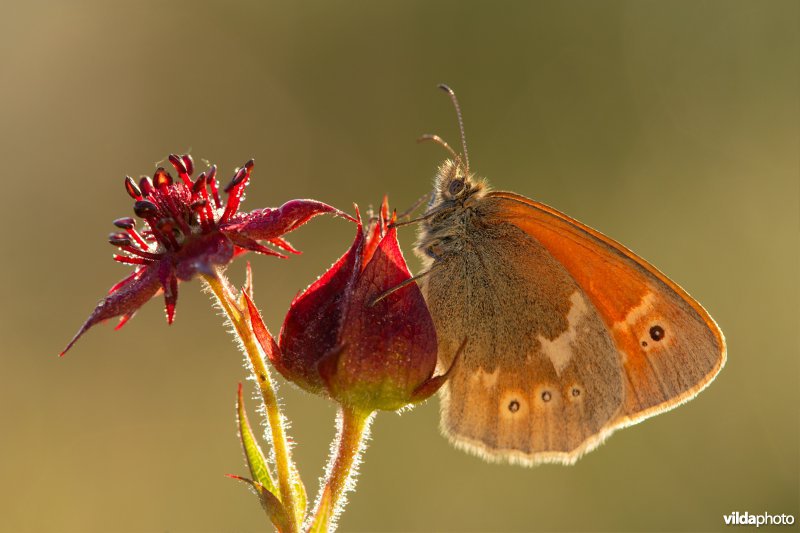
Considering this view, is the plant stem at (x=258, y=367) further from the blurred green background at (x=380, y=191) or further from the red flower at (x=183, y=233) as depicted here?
the blurred green background at (x=380, y=191)

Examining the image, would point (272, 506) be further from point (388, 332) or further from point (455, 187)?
point (455, 187)

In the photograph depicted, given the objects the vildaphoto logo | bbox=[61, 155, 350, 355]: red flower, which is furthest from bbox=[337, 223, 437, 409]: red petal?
the vildaphoto logo

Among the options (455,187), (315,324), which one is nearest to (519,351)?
(455,187)

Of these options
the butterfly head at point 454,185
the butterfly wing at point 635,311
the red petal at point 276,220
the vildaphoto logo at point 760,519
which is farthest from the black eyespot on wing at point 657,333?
the vildaphoto logo at point 760,519

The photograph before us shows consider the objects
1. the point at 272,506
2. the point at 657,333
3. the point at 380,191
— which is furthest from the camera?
the point at 380,191

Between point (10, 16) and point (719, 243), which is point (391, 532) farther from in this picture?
point (10, 16)

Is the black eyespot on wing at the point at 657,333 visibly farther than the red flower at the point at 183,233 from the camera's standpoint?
Yes

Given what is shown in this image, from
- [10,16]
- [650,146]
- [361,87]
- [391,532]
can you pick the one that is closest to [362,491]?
[391,532]
